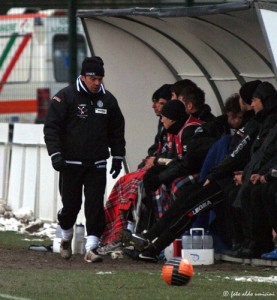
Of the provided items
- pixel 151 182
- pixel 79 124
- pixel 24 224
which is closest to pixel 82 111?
pixel 79 124

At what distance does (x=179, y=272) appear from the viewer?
1005 centimetres

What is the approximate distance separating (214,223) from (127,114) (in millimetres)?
2809

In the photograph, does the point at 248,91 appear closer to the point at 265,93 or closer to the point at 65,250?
the point at 265,93

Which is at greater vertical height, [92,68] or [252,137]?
[92,68]

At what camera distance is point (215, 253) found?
12.9 metres

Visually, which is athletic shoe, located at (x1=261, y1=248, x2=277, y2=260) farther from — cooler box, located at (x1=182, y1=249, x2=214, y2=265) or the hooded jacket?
the hooded jacket

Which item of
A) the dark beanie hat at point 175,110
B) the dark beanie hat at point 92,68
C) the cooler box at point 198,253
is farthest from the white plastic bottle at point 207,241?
the dark beanie hat at point 92,68

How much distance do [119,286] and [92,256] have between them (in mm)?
2400

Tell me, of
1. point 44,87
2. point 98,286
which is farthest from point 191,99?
point 44,87

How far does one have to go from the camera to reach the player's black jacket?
12.7m

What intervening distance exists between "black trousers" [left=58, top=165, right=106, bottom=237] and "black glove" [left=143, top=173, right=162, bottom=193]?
0.53 meters

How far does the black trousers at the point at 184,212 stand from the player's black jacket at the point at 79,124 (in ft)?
2.76

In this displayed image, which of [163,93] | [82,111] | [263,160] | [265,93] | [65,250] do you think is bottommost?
[65,250]

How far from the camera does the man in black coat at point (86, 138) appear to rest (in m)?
12.7
